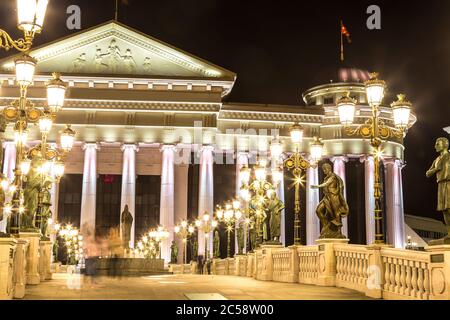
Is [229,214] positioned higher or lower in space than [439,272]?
higher

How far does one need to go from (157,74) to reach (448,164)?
5711cm

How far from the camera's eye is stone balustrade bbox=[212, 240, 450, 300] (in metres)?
15.3

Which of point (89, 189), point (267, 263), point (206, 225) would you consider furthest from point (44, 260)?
point (89, 189)

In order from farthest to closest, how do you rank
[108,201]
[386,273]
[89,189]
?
[108,201], [89,189], [386,273]

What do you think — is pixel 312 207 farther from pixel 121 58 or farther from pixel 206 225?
pixel 121 58

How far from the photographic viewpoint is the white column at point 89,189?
69562 mm

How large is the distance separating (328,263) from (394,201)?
2326 inches

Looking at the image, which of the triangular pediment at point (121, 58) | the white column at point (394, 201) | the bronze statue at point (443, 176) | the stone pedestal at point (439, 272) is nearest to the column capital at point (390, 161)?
the white column at point (394, 201)

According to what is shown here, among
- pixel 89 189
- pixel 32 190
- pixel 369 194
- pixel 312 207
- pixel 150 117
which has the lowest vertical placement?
pixel 32 190

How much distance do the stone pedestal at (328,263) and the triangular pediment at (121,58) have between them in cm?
4871

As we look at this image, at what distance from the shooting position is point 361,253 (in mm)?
20797

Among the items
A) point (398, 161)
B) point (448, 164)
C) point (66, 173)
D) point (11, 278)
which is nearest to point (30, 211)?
point (11, 278)

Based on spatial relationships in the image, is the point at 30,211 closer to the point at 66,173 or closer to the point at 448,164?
the point at 448,164

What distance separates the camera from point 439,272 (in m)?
15.1
